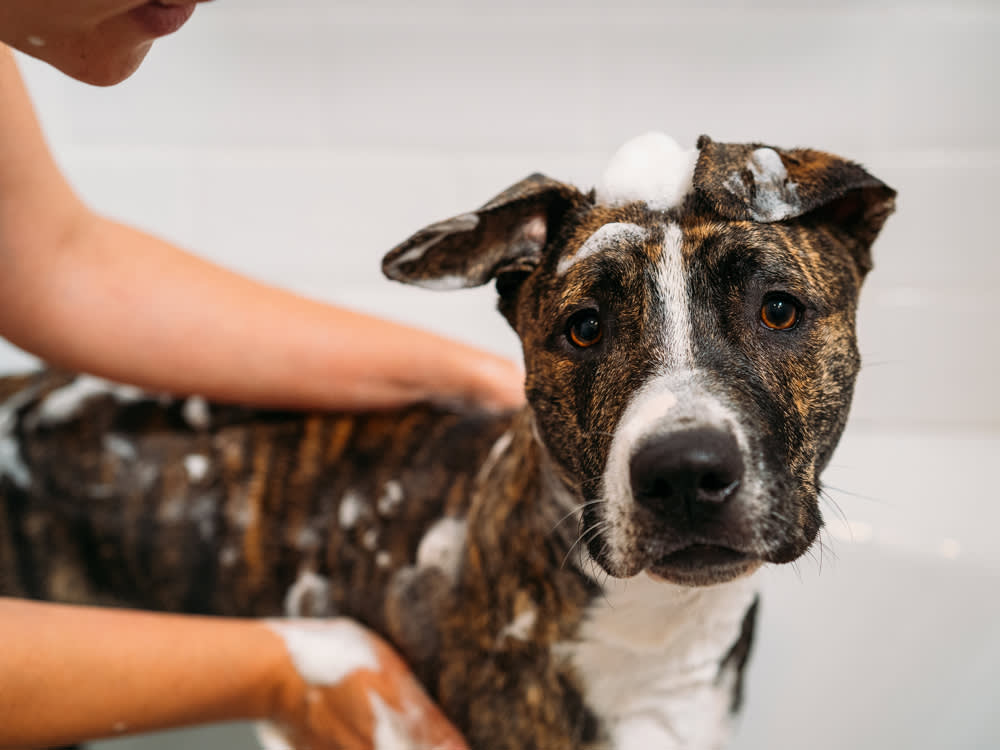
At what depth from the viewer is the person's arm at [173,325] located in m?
1.16

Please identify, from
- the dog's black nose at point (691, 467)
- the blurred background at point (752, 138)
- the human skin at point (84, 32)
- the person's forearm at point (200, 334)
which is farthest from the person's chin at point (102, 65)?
the blurred background at point (752, 138)

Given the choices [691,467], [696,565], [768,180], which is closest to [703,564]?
[696,565]

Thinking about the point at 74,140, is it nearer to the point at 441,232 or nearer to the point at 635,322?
the point at 441,232

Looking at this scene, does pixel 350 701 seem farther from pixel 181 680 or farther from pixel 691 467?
pixel 691 467

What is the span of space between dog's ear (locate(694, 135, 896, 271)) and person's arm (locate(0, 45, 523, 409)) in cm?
63

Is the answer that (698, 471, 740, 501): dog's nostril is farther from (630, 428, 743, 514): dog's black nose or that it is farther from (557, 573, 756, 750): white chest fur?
(557, 573, 756, 750): white chest fur

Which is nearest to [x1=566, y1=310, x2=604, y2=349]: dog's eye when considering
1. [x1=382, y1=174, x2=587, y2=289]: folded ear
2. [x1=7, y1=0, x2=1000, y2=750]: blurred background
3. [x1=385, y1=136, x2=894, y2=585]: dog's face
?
[x1=385, y1=136, x2=894, y2=585]: dog's face

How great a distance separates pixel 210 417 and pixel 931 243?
1.36 metres

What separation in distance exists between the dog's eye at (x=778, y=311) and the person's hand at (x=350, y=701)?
2.21 ft

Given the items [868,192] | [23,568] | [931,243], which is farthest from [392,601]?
[931,243]

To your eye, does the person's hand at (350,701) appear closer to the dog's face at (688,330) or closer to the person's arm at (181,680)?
the person's arm at (181,680)

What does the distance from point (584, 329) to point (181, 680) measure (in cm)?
66

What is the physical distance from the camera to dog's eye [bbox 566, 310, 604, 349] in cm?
96

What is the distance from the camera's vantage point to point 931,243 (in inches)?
68.1
